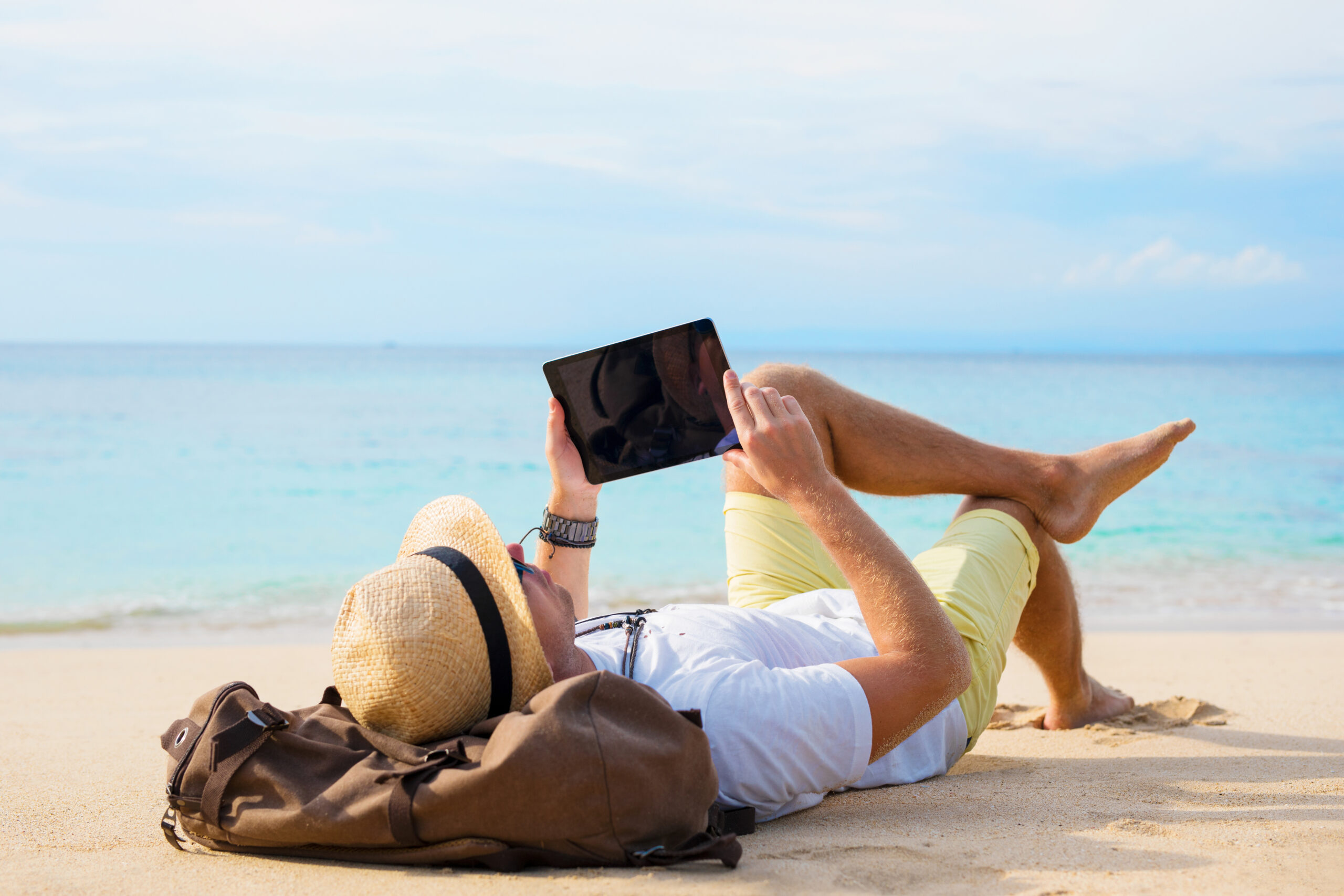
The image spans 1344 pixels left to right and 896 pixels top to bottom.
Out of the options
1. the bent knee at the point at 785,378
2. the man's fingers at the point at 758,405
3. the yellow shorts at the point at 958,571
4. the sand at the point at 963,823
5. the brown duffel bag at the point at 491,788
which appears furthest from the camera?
the bent knee at the point at 785,378

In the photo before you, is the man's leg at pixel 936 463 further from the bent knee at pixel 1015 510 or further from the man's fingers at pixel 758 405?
the man's fingers at pixel 758 405

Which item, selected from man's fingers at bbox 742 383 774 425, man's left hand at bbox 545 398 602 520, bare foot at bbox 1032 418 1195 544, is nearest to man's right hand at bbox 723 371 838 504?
man's fingers at bbox 742 383 774 425

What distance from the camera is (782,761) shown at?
1891 millimetres

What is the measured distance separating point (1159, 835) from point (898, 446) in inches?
50.7

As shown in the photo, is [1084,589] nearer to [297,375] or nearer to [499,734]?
[499,734]

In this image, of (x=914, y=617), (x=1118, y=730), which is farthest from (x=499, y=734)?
(x=1118, y=730)

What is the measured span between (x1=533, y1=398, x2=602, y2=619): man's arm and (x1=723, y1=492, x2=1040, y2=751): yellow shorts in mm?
485

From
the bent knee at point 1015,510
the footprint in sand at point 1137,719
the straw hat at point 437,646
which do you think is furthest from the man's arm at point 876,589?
the footprint in sand at point 1137,719

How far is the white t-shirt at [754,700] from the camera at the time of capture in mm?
1860

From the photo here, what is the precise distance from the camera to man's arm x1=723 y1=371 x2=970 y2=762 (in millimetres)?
1938

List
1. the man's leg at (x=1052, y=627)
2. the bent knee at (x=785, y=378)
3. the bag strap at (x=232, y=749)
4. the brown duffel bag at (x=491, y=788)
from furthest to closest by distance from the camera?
the man's leg at (x=1052, y=627) → the bent knee at (x=785, y=378) → the bag strap at (x=232, y=749) → the brown duffel bag at (x=491, y=788)

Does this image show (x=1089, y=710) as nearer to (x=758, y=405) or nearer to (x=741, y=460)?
(x=741, y=460)

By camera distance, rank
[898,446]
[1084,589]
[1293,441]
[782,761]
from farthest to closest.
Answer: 1. [1293,441]
2. [1084,589]
3. [898,446]
4. [782,761]

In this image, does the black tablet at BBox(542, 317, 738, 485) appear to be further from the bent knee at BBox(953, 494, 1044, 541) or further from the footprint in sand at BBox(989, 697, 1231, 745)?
the footprint in sand at BBox(989, 697, 1231, 745)
